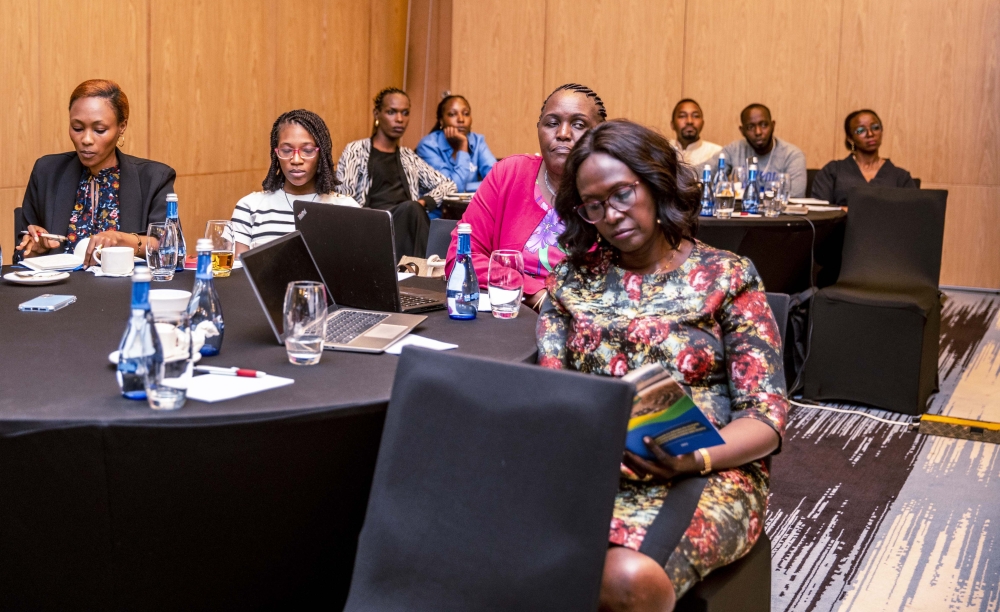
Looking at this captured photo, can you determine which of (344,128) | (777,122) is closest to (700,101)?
(777,122)

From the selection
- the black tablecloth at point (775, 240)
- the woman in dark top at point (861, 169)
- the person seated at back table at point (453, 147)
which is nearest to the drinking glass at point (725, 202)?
the black tablecloth at point (775, 240)

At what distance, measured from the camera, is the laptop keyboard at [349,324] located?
2.20m

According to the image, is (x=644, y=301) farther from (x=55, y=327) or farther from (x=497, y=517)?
(x=55, y=327)

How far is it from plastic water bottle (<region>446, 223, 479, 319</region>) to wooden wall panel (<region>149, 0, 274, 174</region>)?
4013 mm

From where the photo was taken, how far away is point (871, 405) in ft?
14.7

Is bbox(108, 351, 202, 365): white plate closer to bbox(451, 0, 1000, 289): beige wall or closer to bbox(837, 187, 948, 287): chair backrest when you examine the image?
bbox(837, 187, 948, 287): chair backrest

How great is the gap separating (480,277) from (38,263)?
1.28 metres

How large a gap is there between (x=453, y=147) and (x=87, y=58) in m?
2.75

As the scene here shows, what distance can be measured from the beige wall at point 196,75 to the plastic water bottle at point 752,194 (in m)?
3.41

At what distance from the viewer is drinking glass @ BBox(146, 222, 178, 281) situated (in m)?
2.83

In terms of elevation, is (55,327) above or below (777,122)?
below

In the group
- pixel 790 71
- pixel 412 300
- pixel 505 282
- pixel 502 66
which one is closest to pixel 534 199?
pixel 505 282

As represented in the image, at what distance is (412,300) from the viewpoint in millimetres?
2625

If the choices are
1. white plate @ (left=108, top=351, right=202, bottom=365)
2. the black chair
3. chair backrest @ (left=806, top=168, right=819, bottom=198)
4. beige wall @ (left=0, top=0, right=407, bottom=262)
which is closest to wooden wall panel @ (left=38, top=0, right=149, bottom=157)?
beige wall @ (left=0, top=0, right=407, bottom=262)
